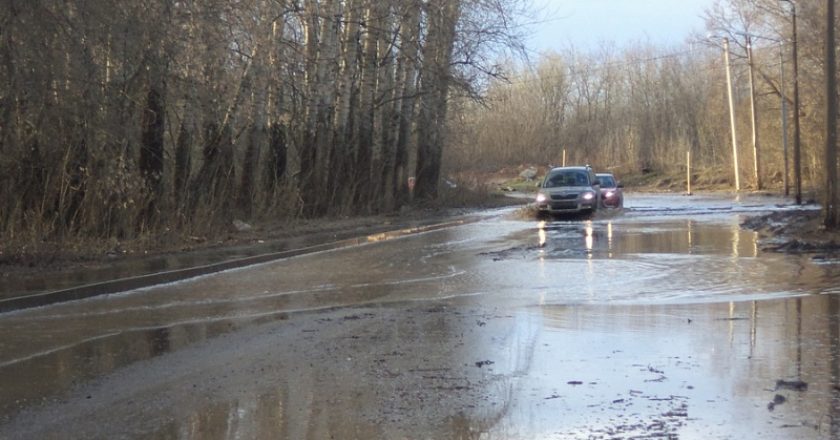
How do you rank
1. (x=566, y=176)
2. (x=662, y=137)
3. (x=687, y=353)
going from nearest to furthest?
(x=687, y=353), (x=566, y=176), (x=662, y=137)

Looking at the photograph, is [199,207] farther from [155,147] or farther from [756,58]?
[756,58]

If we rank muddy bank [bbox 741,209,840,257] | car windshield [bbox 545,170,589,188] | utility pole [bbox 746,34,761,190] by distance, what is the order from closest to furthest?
muddy bank [bbox 741,209,840,257], car windshield [bbox 545,170,589,188], utility pole [bbox 746,34,761,190]

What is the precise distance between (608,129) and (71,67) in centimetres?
7950

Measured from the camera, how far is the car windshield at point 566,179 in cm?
2964

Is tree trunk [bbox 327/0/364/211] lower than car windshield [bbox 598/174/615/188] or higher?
higher

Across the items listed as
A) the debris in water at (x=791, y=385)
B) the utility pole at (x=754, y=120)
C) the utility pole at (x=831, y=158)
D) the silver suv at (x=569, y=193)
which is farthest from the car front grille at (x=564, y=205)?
the utility pole at (x=754, y=120)

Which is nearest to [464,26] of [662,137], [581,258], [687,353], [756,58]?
[581,258]

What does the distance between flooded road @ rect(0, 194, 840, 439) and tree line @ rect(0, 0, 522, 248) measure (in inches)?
169

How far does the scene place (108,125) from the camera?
54.3ft

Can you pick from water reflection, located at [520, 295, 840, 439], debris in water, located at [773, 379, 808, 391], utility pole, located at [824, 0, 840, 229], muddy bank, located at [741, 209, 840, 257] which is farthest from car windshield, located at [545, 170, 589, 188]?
debris in water, located at [773, 379, 808, 391]

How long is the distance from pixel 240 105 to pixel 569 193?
36.1 feet

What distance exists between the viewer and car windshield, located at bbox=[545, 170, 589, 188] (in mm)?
29641

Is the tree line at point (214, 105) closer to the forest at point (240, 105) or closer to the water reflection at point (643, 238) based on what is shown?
the forest at point (240, 105)

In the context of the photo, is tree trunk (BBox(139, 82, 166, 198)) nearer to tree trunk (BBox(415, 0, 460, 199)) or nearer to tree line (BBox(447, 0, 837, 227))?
tree trunk (BBox(415, 0, 460, 199))
